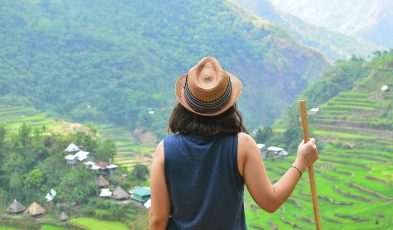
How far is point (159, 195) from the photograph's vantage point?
7.52 ft

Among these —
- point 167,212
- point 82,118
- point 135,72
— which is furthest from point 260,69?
point 167,212

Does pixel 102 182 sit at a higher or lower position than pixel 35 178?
lower

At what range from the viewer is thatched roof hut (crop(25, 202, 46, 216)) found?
22.3 meters

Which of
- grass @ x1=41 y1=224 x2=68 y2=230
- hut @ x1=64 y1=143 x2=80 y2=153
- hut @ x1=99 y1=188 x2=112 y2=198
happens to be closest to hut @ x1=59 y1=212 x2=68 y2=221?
grass @ x1=41 y1=224 x2=68 y2=230

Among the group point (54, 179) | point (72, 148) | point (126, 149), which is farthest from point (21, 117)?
point (54, 179)

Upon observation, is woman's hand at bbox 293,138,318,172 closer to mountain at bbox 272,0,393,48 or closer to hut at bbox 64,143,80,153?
hut at bbox 64,143,80,153

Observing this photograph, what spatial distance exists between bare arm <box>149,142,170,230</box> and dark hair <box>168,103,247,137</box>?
93mm

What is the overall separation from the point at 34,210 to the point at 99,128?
75.7 feet

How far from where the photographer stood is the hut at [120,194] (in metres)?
22.7

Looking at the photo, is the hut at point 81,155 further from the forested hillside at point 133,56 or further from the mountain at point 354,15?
the mountain at point 354,15

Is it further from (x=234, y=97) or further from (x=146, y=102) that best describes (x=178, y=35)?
(x=234, y=97)

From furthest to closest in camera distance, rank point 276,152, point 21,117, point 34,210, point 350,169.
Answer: point 21,117 < point 276,152 < point 350,169 < point 34,210

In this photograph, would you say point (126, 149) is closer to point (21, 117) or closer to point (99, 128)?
point (21, 117)

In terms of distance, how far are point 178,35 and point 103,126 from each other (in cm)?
2414
